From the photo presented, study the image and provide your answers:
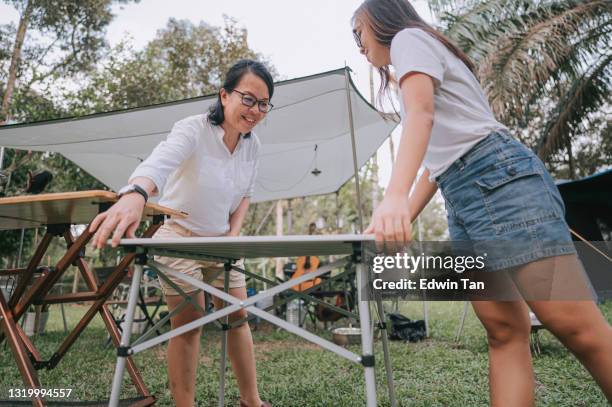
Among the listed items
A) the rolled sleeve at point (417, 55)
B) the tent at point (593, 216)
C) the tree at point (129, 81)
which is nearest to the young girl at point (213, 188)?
the rolled sleeve at point (417, 55)

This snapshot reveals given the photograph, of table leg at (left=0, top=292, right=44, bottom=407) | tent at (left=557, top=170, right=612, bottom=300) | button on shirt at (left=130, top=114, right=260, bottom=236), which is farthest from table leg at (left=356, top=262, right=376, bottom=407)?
tent at (left=557, top=170, right=612, bottom=300)

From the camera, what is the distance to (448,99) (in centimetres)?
113

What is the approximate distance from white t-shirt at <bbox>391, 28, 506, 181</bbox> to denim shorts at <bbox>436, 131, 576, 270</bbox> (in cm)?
3

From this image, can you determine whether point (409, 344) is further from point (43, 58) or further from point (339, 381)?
point (43, 58)

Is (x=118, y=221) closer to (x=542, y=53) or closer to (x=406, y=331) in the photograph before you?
(x=406, y=331)

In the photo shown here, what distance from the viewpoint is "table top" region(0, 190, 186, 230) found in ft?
4.66

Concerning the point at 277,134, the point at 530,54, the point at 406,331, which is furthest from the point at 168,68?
the point at 406,331

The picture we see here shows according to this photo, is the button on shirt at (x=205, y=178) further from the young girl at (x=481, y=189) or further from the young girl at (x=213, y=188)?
the young girl at (x=481, y=189)

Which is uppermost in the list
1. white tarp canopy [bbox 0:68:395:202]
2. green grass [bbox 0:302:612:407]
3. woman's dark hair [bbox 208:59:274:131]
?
white tarp canopy [bbox 0:68:395:202]

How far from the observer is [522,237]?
986 millimetres

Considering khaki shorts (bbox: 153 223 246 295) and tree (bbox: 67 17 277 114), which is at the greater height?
tree (bbox: 67 17 277 114)

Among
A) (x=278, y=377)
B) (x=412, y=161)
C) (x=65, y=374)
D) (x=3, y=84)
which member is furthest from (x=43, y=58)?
(x=412, y=161)

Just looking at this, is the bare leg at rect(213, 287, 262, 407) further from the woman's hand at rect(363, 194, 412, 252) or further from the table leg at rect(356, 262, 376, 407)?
the woman's hand at rect(363, 194, 412, 252)

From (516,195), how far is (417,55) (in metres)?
0.41
